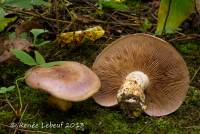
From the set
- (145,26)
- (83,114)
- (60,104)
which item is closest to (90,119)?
(83,114)

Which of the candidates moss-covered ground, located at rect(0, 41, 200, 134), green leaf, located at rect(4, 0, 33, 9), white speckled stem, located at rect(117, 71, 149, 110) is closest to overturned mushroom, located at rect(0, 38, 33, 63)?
moss-covered ground, located at rect(0, 41, 200, 134)

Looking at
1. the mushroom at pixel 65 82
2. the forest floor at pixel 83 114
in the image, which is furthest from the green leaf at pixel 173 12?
the mushroom at pixel 65 82

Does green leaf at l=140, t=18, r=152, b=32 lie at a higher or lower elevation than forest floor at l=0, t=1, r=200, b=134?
higher

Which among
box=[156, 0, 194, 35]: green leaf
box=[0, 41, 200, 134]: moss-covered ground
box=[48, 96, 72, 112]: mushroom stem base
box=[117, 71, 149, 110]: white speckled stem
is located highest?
box=[156, 0, 194, 35]: green leaf

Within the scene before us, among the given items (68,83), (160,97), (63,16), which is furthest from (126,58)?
(63,16)

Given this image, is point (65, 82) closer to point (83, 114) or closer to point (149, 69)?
point (83, 114)

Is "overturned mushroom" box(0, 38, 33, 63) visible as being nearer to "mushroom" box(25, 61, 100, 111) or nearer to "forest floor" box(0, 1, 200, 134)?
"forest floor" box(0, 1, 200, 134)
